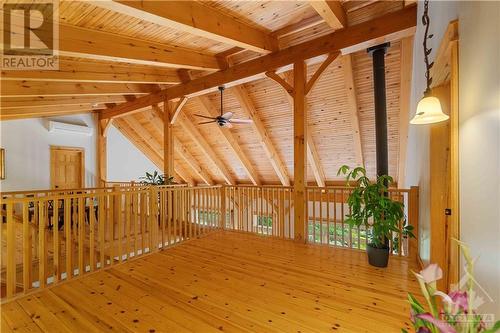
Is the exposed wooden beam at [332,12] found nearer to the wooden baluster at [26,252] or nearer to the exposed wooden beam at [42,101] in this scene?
the wooden baluster at [26,252]

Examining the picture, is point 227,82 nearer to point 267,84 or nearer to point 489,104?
point 267,84

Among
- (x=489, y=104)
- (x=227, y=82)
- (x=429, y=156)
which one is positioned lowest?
(x=429, y=156)

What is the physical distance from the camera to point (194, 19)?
9.46ft

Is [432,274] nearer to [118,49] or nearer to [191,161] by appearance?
[118,49]

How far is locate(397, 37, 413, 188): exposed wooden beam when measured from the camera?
4.01m

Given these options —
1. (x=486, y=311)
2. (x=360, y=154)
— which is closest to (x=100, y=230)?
(x=486, y=311)

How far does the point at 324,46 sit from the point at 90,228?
4.05 meters

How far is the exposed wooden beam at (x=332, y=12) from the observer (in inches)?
112

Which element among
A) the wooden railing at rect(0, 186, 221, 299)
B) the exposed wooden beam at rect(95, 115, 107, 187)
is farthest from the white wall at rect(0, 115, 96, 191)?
the wooden railing at rect(0, 186, 221, 299)

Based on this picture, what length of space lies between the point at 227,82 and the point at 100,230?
10.9ft

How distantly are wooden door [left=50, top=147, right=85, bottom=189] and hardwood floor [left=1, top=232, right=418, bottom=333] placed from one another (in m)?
5.61

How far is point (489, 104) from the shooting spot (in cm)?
128

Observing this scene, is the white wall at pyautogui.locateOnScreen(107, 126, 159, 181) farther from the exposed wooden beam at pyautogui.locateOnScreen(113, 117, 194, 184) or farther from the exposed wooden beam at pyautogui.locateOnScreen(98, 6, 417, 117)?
the exposed wooden beam at pyautogui.locateOnScreen(98, 6, 417, 117)

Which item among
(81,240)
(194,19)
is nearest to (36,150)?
(81,240)
